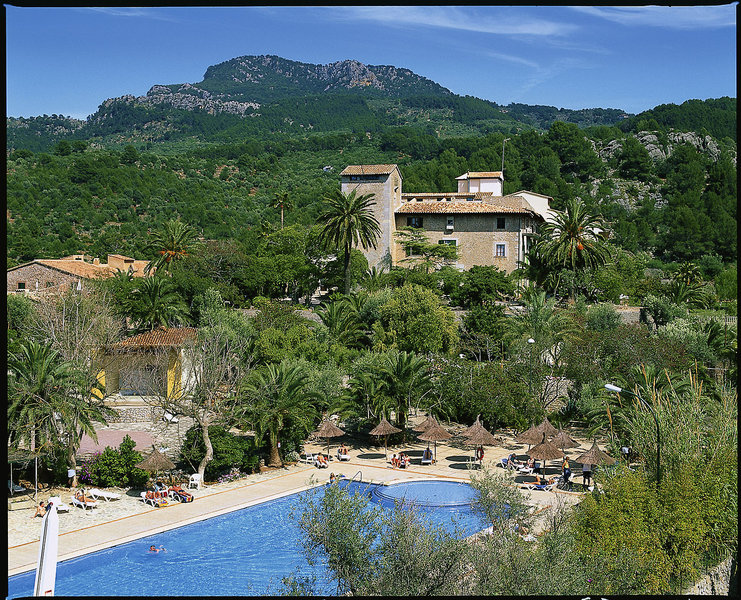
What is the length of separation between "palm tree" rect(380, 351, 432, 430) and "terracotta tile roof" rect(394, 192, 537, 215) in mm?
30434

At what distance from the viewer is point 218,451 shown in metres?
24.0

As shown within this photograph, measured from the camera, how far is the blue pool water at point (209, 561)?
16.4 m

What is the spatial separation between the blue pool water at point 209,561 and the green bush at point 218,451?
9.92ft

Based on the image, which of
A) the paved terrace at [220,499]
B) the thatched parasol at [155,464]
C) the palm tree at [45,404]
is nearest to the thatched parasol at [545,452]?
the paved terrace at [220,499]

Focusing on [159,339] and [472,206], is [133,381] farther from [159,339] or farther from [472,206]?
[472,206]

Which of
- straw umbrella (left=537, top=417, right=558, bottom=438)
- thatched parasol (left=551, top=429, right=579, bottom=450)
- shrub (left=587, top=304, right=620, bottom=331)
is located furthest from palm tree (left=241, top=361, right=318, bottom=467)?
shrub (left=587, top=304, right=620, bottom=331)

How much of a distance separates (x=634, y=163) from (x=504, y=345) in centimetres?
8345

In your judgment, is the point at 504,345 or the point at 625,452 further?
the point at 504,345

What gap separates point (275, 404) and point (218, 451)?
98.6 inches

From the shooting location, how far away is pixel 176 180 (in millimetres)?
90625

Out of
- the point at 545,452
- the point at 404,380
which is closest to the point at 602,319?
the point at 404,380

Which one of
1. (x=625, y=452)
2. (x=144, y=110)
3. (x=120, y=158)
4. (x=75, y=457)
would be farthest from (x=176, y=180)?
(x=144, y=110)

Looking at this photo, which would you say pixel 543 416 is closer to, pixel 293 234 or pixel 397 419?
pixel 397 419

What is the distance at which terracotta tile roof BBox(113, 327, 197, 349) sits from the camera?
34.6 meters
